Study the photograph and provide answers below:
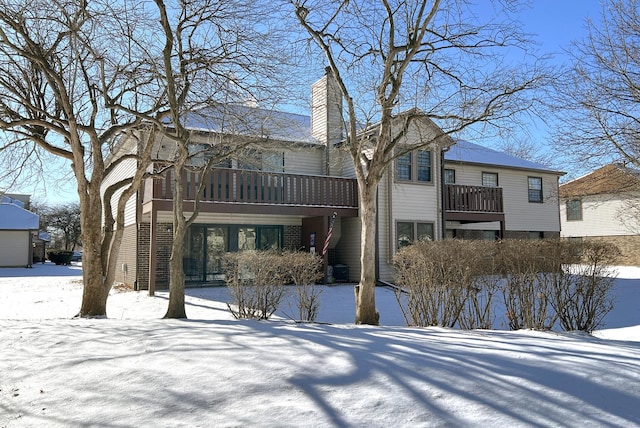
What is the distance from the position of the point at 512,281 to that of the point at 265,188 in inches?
377

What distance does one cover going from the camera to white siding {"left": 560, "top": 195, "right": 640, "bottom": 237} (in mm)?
30562

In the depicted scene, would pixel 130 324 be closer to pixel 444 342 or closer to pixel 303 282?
pixel 303 282

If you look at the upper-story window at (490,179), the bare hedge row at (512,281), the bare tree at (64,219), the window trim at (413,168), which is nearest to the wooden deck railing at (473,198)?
the window trim at (413,168)

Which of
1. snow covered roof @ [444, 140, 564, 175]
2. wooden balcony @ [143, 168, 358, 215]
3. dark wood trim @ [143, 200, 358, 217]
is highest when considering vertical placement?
snow covered roof @ [444, 140, 564, 175]

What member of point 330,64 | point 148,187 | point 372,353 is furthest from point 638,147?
point 148,187

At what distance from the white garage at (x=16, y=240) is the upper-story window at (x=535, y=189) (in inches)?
1251

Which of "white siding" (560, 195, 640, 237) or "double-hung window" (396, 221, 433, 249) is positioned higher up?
"white siding" (560, 195, 640, 237)

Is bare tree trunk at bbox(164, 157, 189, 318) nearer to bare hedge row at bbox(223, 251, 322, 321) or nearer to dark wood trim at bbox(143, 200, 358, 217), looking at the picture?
bare hedge row at bbox(223, 251, 322, 321)

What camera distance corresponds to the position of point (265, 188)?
1708 cm

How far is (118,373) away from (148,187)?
12.0 meters

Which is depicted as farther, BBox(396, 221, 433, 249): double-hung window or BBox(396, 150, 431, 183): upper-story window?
BBox(396, 150, 431, 183): upper-story window

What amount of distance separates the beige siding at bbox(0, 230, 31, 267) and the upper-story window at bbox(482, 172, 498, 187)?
30390 mm

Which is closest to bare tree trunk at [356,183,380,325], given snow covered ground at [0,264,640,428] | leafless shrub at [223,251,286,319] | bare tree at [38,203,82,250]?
leafless shrub at [223,251,286,319]

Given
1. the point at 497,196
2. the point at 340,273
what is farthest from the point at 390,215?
the point at 497,196
